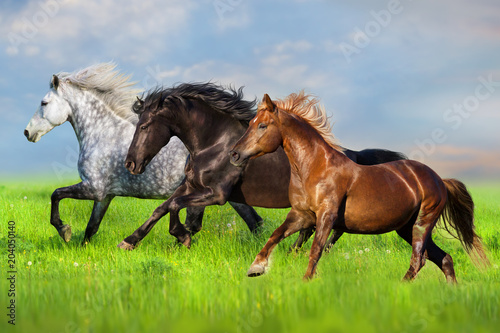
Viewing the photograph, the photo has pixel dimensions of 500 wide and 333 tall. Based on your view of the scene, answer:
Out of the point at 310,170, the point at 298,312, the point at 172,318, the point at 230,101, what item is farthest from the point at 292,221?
the point at 230,101

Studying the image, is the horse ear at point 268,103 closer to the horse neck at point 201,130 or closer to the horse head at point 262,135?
the horse head at point 262,135

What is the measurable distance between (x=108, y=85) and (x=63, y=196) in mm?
2064

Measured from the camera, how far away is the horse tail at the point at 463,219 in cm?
588

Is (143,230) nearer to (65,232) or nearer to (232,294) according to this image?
(65,232)

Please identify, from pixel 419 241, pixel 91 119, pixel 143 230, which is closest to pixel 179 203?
pixel 143 230

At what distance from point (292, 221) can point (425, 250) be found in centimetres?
168

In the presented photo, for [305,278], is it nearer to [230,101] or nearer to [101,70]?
[230,101]

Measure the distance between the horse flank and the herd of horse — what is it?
0.04 feet

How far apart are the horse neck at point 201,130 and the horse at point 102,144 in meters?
1.31

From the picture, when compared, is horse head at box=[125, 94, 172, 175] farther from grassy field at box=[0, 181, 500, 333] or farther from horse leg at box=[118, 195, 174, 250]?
grassy field at box=[0, 181, 500, 333]

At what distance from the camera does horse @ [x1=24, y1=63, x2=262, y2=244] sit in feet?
25.9

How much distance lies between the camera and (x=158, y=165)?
313 inches

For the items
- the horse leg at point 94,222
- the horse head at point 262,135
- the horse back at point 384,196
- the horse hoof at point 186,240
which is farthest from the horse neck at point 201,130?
the horse leg at point 94,222

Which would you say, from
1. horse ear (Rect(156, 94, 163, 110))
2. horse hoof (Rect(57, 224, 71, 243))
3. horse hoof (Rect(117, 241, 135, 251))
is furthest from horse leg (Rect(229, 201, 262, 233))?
horse hoof (Rect(57, 224, 71, 243))
